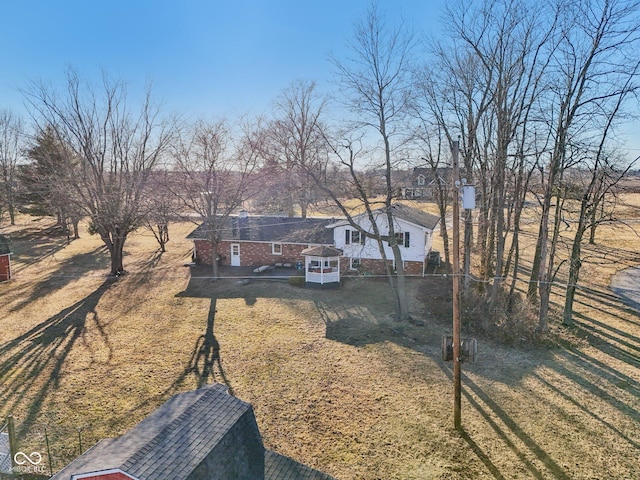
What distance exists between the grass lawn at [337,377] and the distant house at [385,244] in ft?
8.30

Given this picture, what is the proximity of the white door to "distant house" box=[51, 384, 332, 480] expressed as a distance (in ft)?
66.5

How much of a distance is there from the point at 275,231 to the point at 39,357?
16.3 meters

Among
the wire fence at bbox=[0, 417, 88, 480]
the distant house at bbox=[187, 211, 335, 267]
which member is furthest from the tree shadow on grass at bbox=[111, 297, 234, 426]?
the distant house at bbox=[187, 211, 335, 267]

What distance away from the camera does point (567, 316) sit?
1673 cm

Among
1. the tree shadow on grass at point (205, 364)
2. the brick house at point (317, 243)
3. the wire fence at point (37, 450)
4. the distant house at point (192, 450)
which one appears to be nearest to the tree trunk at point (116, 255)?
the brick house at point (317, 243)

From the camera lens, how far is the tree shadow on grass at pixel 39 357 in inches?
439

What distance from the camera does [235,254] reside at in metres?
27.5

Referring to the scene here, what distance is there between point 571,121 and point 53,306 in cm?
2556

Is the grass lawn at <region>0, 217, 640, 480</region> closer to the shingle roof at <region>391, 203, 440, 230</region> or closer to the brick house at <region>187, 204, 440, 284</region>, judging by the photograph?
the brick house at <region>187, 204, 440, 284</region>

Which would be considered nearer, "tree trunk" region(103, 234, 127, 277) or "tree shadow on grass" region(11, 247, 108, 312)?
"tree shadow on grass" region(11, 247, 108, 312)

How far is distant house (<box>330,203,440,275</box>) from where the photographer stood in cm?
2356

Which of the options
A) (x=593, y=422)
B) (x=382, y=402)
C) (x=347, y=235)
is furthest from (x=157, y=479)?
(x=347, y=235)

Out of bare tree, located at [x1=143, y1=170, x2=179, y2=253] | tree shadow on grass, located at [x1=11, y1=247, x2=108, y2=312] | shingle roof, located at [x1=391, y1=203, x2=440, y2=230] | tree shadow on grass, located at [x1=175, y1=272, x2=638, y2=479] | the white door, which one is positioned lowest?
tree shadow on grass, located at [x1=175, y1=272, x2=638, y2=479]

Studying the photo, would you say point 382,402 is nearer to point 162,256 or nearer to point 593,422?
point 593,422
